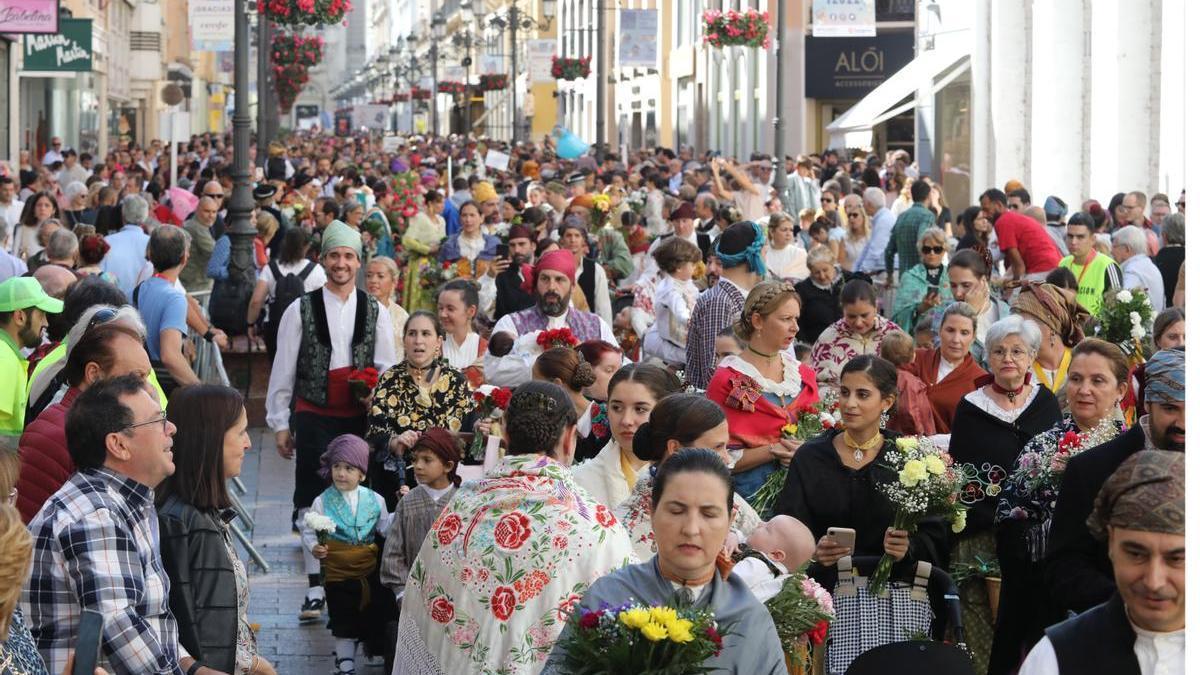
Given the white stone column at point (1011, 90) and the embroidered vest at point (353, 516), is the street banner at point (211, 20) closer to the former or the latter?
the white stone column at point (1011, 90)

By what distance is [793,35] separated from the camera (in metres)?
45.2

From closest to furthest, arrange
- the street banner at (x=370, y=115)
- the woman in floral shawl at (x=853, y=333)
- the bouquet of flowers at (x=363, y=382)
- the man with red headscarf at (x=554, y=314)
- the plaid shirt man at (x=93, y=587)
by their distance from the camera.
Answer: the plaid shirt man at (x=93, y=587)
the bouquet of flowers at (x=363, y=382)
the woman in floral shawl at (x=853, y=333)
the man with red headscarf at (x=554, y=314)
the street banner at (x=370, y=115)

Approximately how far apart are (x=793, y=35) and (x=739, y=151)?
5.98 m

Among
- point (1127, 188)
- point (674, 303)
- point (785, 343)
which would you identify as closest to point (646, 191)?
point (1127, 188)

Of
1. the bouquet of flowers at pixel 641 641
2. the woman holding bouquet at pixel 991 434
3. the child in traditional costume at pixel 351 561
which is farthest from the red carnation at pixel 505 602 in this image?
the child in traditional costume at pixel 351 561

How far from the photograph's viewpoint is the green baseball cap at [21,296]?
8.42 metres

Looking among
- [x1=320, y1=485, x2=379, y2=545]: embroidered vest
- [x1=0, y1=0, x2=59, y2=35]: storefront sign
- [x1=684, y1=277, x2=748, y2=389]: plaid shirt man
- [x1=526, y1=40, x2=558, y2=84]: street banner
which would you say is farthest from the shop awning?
[x1=320, y1=485, x2=379, y2=545]: embroidered vest

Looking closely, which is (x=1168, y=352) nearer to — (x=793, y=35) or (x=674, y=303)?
(x=674, y=303)

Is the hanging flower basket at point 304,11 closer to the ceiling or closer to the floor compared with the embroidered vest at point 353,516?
closer to the ceiling

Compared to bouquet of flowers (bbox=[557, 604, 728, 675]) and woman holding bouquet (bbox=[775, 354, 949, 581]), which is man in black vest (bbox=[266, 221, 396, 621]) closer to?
woman holding bouquet (bbox=[775, 354, 949, 581])

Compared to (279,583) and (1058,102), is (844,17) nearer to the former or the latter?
(1058,102)

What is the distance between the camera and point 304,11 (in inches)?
909

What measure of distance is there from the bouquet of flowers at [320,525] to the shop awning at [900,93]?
76.2ft

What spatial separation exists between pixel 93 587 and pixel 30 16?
2165 centimetres
